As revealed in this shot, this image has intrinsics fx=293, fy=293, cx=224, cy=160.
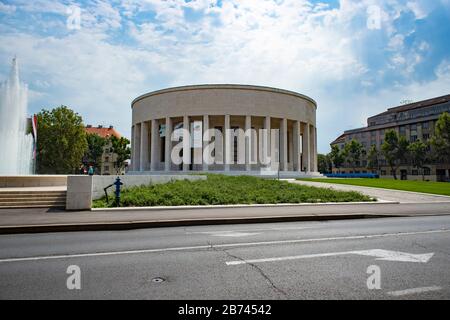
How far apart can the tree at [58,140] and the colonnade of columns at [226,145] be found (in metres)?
12.1

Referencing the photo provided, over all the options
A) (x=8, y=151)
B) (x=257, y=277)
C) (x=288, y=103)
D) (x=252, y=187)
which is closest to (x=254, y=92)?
(x=288, y=103)

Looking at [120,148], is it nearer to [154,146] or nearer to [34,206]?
[154,146]

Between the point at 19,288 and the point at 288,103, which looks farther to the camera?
the point at 288,103

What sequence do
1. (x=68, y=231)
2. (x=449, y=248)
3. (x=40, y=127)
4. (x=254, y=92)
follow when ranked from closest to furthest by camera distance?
1. (x=449, y=248)
2. (x=68, y=231)
3. (x=254, y=92)
4. (x=40, y=127)

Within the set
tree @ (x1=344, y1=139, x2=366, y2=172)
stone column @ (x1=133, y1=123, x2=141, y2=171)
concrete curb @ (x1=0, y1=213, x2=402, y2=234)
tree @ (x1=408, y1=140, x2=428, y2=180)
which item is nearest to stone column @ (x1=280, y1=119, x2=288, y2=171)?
stone column @ (x1=133, y1=123, x2=141, y2=171)

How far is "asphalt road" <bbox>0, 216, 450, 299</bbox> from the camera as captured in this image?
13.2 feet

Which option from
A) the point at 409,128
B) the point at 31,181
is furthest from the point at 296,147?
the point at 409,128

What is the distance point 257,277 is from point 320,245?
2976mm

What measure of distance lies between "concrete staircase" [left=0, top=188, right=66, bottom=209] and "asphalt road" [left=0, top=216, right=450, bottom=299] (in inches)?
268

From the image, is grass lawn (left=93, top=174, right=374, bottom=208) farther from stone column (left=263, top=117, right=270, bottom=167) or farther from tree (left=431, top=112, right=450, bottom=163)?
tree (left=431, top=112, right=450, bottom=163)

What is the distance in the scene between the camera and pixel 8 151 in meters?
27.0

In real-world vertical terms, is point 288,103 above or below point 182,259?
above

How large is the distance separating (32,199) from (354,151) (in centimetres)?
9404
